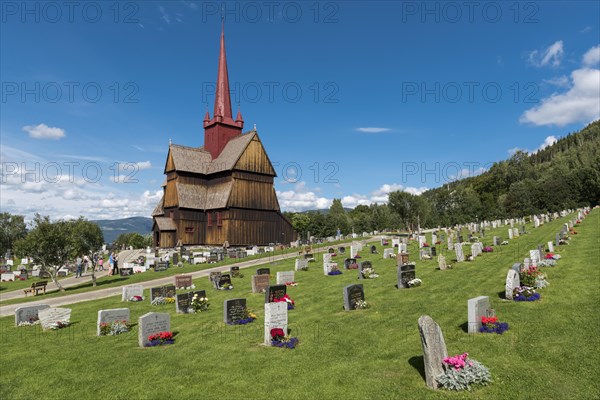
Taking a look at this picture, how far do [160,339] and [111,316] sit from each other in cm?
386

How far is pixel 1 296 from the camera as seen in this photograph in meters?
31.7

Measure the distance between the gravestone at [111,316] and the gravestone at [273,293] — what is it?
21.1ft

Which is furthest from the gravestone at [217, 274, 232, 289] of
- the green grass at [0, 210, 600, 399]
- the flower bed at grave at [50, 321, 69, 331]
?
the flower bed at grave at [50, 321, 69, 331]

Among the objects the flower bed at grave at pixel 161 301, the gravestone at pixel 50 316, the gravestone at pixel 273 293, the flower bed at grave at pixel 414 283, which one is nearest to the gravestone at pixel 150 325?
the gravestone at pixel 273 293

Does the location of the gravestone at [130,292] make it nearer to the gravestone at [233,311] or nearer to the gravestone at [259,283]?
the gravestone at [259,283]

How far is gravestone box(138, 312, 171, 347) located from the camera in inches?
561

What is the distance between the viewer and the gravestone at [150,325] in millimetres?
14240

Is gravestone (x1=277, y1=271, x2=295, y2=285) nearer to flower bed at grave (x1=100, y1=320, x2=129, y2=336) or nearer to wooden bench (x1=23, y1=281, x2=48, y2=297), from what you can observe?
flower bed at grave (x1=100, y1=320, x2=129, y2=336)

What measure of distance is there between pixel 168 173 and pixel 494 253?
A: 52.6 m

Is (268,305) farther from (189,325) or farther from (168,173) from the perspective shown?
(168,173)

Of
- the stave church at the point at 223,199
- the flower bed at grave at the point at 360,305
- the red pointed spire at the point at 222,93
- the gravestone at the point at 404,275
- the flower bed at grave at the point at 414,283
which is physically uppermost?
the red pointed spire at the point at 222,93

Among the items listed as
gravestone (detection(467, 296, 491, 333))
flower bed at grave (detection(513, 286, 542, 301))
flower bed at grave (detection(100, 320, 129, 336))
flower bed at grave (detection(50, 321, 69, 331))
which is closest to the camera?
gravestone (detection(467, 296, 491, 333))

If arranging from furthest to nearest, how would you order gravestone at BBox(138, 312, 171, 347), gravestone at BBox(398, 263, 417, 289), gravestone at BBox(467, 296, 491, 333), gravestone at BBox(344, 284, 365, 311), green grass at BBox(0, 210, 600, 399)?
gravestone at BBox(398, 263, 417, 289)
gravestone at BBox(344, 284, 365, 311)
gravestone at BBox(138, 312, 171, 347)
gravestone at BBox(467, 296, 491, 333)
green grass at BBox(0, 210, 600, 399)

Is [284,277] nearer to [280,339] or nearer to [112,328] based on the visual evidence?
[112,328]
